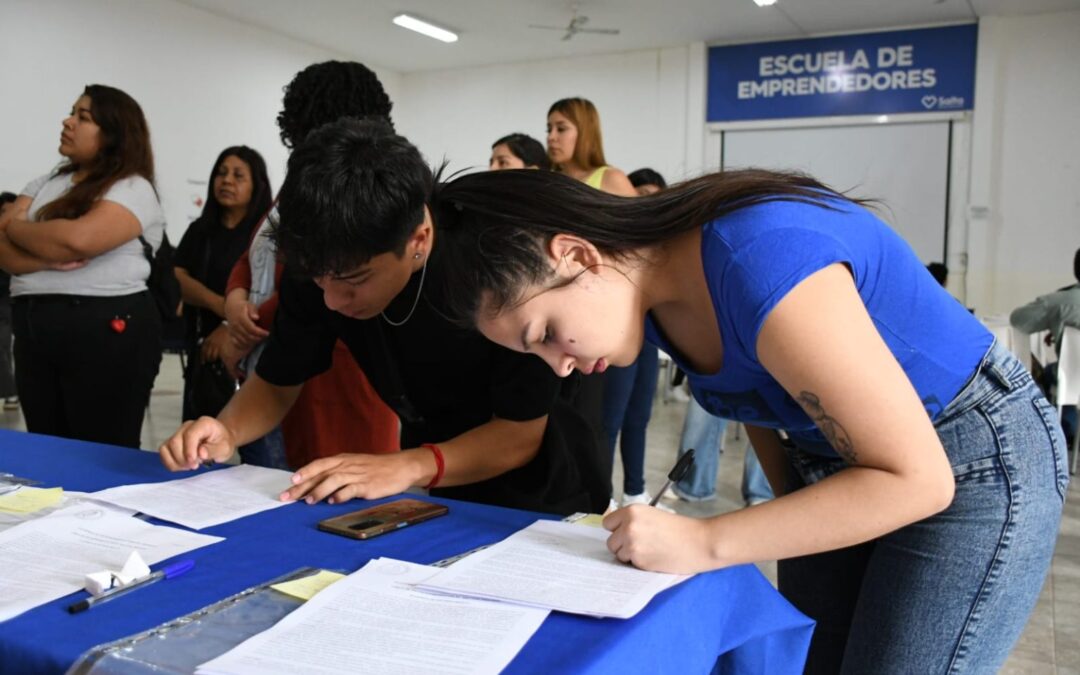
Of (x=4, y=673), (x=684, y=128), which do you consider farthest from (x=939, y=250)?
(x=4, y=673)

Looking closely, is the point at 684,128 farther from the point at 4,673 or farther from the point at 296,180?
the point at 4,673

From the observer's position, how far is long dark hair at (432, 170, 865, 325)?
87cm

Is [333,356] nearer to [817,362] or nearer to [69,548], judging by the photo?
[69,548]

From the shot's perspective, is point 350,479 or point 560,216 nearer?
point 560,216

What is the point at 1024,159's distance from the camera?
22.1 ft

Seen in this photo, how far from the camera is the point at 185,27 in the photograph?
6.71m

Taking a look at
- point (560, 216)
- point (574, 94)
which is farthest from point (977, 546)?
point (574, 94)

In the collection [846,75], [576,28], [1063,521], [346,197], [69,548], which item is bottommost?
[1063,521]

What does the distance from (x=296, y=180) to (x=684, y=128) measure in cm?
698

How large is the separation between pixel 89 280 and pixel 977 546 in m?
1.92

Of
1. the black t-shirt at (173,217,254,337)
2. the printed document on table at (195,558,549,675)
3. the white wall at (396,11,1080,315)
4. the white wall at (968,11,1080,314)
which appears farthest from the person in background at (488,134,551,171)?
the white wall at (968,11,1080,314)

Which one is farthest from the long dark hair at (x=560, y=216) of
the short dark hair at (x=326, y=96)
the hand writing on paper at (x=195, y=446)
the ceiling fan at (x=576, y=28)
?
the ceiling fan at (x=576, y=28)

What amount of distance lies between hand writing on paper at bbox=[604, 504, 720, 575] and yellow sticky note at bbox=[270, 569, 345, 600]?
0.89ft

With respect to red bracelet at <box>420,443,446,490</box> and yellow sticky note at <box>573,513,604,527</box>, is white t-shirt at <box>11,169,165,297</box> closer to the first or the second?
red bracelet at <box>420,443,446,490</box>
